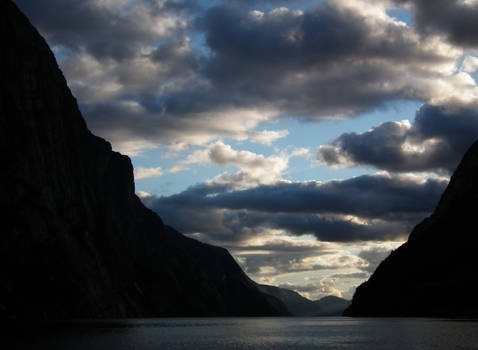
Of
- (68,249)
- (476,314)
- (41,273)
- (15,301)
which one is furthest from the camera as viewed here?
(476,314)

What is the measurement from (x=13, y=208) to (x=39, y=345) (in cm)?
9114

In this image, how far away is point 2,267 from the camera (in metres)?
145

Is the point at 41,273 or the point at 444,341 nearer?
the point at 444,341

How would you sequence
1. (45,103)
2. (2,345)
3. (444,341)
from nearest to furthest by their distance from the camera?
(2,345) → (444,341) → (45,103)

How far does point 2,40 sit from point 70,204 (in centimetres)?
5354

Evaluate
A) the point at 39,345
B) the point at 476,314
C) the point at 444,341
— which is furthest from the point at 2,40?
the point at 476,314

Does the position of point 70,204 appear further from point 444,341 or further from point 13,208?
point 444,341

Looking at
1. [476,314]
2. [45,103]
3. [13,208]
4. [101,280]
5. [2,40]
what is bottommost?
[476,314]

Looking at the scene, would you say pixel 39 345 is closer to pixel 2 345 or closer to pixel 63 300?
pixel 2 345

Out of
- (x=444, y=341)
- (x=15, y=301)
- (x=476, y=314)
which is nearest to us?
(x=444, y=341)

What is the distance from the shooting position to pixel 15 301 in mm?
143250

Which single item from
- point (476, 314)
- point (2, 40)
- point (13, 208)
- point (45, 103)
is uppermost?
point (2, 40)

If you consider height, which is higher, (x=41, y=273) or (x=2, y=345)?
(x=41, y=273)

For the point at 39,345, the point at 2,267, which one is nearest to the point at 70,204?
the point at 2,267
